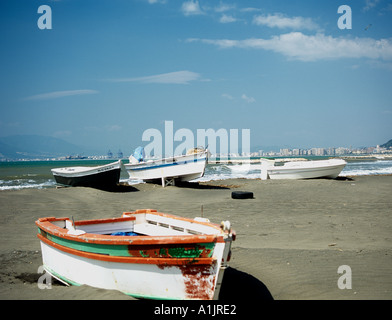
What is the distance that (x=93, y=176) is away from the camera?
19.5 m

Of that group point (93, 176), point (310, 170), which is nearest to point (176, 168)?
point (93, 176)

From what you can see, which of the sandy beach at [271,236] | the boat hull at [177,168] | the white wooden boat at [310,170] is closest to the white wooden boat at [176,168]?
the boat hull at [177,168]

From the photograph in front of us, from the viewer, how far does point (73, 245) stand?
5758mm

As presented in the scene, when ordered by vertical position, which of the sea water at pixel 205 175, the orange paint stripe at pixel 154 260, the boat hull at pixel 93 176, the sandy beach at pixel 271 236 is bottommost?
the sea water at pixel 205 175

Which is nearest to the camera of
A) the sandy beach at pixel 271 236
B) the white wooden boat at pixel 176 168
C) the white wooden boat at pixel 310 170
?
the sandy beach at pixel 271 236

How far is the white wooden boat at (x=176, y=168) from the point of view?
20156 millimetres

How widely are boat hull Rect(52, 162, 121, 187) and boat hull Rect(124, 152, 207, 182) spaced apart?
207 cm

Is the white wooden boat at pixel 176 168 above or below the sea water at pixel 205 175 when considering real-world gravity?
above

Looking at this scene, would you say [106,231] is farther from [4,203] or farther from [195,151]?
[195,151]

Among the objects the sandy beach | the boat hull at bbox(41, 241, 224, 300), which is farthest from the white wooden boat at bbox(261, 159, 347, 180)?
the boat hull at bbox(41, 241, 224, 300)

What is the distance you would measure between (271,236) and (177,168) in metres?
11.9

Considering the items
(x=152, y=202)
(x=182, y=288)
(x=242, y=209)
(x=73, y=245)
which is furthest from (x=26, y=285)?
(x=152, y=202)

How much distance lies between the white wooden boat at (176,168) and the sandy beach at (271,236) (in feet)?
8.51

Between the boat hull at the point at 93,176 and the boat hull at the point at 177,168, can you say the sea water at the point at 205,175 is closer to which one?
the boat hull at the point at 177,168
